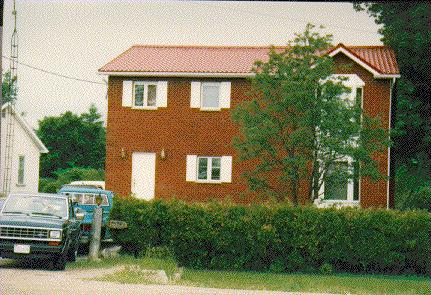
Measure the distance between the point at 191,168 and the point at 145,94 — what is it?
3.84 metres

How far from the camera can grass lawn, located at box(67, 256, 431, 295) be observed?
17.4 meters

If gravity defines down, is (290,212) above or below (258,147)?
below

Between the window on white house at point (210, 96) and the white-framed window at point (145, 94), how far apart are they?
1.66 metres

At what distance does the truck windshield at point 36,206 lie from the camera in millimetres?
17297

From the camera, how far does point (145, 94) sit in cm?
3120

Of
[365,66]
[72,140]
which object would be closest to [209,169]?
[365,66]

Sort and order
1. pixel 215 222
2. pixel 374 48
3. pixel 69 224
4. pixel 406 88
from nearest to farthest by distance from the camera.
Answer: pixel 69 224 → pixel 215 222 → pixel 374 48 → pixel 406 88

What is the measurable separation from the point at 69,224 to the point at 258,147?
8.99m

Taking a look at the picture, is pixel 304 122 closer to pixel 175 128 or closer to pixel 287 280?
pixel 287 280

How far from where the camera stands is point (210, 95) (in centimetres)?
3097

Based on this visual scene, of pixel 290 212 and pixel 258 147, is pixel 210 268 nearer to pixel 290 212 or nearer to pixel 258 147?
pixel 290 212

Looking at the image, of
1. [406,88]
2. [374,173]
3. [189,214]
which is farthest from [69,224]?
[406,88]

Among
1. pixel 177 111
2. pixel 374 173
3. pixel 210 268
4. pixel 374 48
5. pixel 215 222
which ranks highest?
pixel 374 48

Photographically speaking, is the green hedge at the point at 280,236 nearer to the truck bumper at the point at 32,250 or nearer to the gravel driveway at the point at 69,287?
the truck bumper at the point at 32,250
